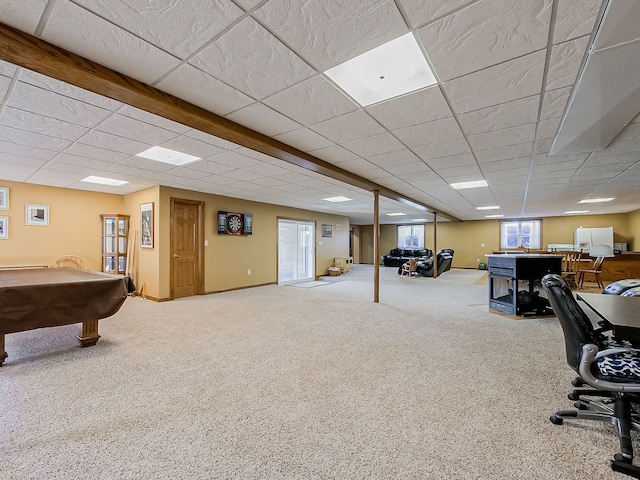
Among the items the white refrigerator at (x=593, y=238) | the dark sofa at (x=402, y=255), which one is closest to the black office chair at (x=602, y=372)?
the white refrigerator at (x=593, y=238)

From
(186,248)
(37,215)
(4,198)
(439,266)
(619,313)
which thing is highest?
(4,198)

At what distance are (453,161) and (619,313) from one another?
9.28 ft

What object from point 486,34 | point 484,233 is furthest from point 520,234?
point 486,34

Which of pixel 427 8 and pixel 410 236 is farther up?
pixel 427 8

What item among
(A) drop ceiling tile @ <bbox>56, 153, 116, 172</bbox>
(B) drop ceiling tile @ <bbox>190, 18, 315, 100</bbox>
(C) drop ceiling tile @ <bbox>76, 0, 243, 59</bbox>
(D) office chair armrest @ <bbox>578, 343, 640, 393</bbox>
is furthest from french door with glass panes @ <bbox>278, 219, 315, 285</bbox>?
(D) office chair armrest @ <bbox>578, 343, 640, 393</bbox>

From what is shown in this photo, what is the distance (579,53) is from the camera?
1813mm

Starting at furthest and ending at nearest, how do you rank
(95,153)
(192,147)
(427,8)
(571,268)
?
1. (571,268)
2. (95,153)
3. (192,147)
4. (427,8)

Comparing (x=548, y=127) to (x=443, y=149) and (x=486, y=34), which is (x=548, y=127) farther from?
(x=486, y=34)

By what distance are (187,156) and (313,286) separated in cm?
508

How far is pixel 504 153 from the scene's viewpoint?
12.6ft

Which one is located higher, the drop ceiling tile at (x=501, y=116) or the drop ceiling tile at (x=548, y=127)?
the drop ceiling tile at (x=501, y=116)

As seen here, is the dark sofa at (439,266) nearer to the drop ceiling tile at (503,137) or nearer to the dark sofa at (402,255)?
the dark sofa at (402,255)

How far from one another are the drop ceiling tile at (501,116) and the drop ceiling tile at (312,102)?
114 cm

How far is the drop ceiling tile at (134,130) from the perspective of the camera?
2.85m
